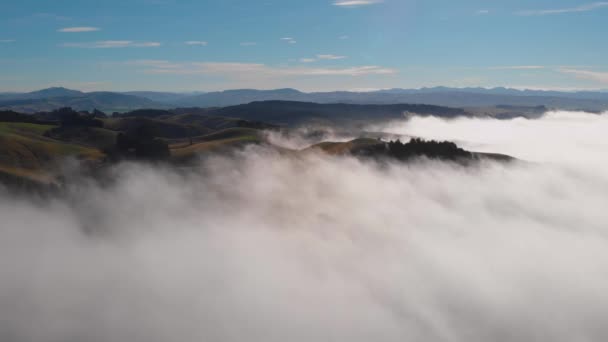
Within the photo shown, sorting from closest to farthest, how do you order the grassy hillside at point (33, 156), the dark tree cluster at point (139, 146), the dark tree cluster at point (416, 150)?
the grassy hillside at point (33, 156), the dark tree cluster at point (139, 146), the dark tree cluster at point (416, 150)

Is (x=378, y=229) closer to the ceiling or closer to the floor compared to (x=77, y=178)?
closer to the floor

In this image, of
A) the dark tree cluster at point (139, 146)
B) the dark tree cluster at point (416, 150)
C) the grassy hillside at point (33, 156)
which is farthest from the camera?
the dark tree cluster at point (416, 150)

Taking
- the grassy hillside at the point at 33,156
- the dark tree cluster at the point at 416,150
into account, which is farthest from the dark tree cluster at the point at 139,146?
the dark tree cluster at the point at 416,150

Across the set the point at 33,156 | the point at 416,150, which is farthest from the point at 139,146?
the point at 416,150

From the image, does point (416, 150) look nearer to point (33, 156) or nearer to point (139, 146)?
point (139, 146)

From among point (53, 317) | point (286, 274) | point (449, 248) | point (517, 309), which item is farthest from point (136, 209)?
point (517, 309)

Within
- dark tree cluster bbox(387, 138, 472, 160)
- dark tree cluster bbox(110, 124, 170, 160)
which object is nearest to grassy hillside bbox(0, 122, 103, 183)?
dark tree cluster bbox(110, 124, 170, 160)

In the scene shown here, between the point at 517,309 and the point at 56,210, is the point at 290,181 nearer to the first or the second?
the point at 56,210

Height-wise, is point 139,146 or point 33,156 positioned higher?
point 139,146

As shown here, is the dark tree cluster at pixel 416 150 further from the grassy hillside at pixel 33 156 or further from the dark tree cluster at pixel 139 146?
the grassy hillside at pixel 33 156

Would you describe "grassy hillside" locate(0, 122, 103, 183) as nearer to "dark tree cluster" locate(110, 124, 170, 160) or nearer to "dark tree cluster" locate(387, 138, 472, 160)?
"dark tree cluster" locate(110, 124, 170, 160)

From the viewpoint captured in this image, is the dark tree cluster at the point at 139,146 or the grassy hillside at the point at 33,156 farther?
the dark tree cluster at the point at 139,146
